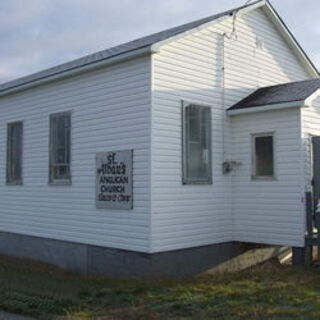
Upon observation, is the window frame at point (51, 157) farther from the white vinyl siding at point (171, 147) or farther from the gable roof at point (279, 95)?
the gable roof at point (279, 95)

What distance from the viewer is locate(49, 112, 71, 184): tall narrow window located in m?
13.8

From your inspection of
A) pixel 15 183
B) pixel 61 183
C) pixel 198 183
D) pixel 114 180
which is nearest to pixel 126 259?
pixel 114 180

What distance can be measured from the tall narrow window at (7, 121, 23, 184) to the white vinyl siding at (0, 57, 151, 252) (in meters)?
0.24

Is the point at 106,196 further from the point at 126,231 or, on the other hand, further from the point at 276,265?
the point at 276,265

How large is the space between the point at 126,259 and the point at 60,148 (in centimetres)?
361

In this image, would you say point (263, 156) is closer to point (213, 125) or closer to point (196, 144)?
point (213, 125)

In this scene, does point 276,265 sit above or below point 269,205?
below

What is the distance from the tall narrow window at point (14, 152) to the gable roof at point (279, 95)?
603 cm

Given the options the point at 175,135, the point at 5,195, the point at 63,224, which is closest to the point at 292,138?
the point at 175,135

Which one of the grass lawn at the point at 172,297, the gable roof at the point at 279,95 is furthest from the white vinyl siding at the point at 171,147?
the grass lawn at the point at 172,297

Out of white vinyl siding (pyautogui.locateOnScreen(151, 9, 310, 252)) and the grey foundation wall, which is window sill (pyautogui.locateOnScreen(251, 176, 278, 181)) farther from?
the grey foundation wall

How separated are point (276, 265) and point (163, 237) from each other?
3.06 meters

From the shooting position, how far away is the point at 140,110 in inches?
462

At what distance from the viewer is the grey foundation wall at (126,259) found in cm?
1156
